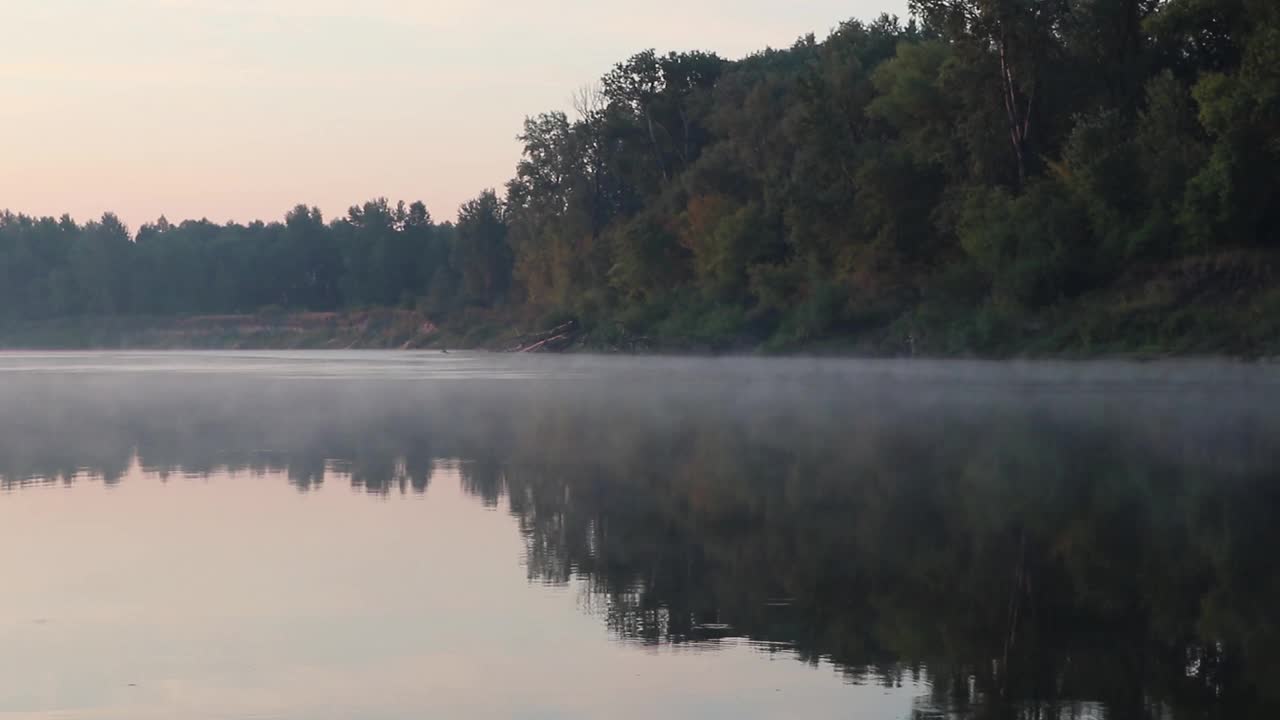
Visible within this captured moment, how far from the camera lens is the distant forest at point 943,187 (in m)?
56.0

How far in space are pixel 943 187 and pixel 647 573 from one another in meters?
65.8

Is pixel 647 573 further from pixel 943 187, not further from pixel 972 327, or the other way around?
pixel 943 187

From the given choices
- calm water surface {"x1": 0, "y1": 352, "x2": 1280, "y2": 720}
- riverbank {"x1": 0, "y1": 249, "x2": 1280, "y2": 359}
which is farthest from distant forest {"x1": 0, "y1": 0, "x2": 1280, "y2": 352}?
calm water surface {"x1": 0, "y1": 352, "x2": 1280, "y2": 720}

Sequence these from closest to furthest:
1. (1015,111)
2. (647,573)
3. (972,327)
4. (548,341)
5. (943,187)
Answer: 1. (647,573)
2. (972,327)
3. (1015,111)
4. (943,187)
5. (548,341)

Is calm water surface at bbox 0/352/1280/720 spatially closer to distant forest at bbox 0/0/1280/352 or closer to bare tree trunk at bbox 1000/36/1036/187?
distant forest at bbox 0/0/1280/352

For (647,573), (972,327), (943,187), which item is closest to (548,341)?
(943,187)

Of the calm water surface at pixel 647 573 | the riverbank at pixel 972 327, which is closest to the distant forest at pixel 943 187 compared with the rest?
the riverbank at pixel 972 327

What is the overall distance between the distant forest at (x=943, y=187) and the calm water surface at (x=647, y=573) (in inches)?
1217

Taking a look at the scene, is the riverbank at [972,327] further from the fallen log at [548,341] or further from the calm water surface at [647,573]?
the calm water surface at [647,573]

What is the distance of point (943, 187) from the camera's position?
248 feet

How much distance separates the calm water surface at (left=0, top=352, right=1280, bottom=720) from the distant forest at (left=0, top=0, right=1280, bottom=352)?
30924 millimetres

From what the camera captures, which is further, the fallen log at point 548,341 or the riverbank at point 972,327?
the fallen log at point 548,341

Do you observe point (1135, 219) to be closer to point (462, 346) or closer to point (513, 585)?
point (513, 585)

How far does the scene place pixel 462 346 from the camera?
5064 inches
